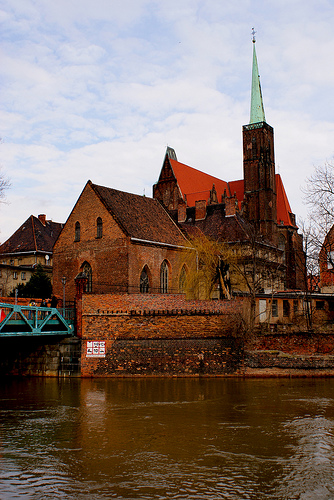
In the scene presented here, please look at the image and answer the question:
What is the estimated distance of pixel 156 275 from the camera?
41.0 meters

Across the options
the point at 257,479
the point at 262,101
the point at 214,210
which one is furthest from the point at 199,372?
the point at 262,101

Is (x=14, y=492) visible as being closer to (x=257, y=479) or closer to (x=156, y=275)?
(x=257, y=479)

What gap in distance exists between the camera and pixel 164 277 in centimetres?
4231

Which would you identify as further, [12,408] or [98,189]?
[98,189]

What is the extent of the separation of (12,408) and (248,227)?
32.8 m

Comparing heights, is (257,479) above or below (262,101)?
below

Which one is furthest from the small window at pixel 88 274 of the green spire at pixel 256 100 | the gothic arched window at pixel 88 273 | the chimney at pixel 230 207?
the green spire at pixel 256 100

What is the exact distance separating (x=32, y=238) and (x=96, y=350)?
31889 mm

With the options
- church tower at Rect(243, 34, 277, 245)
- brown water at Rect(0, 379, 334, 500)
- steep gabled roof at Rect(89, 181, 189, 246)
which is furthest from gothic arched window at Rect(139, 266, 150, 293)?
church tower at Rect(243, 34, 277, 245)

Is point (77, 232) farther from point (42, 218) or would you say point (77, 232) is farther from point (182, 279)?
point (42, 218)

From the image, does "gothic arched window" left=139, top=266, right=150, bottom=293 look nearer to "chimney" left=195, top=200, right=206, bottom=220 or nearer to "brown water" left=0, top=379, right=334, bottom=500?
"brown water" left=0, top=379, right=334, bottom=500

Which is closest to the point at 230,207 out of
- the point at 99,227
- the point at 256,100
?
the point at 99,227

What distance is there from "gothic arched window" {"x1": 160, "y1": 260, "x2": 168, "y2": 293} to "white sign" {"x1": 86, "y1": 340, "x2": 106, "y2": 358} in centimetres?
1079

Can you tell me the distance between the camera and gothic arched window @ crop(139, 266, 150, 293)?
3978cm
